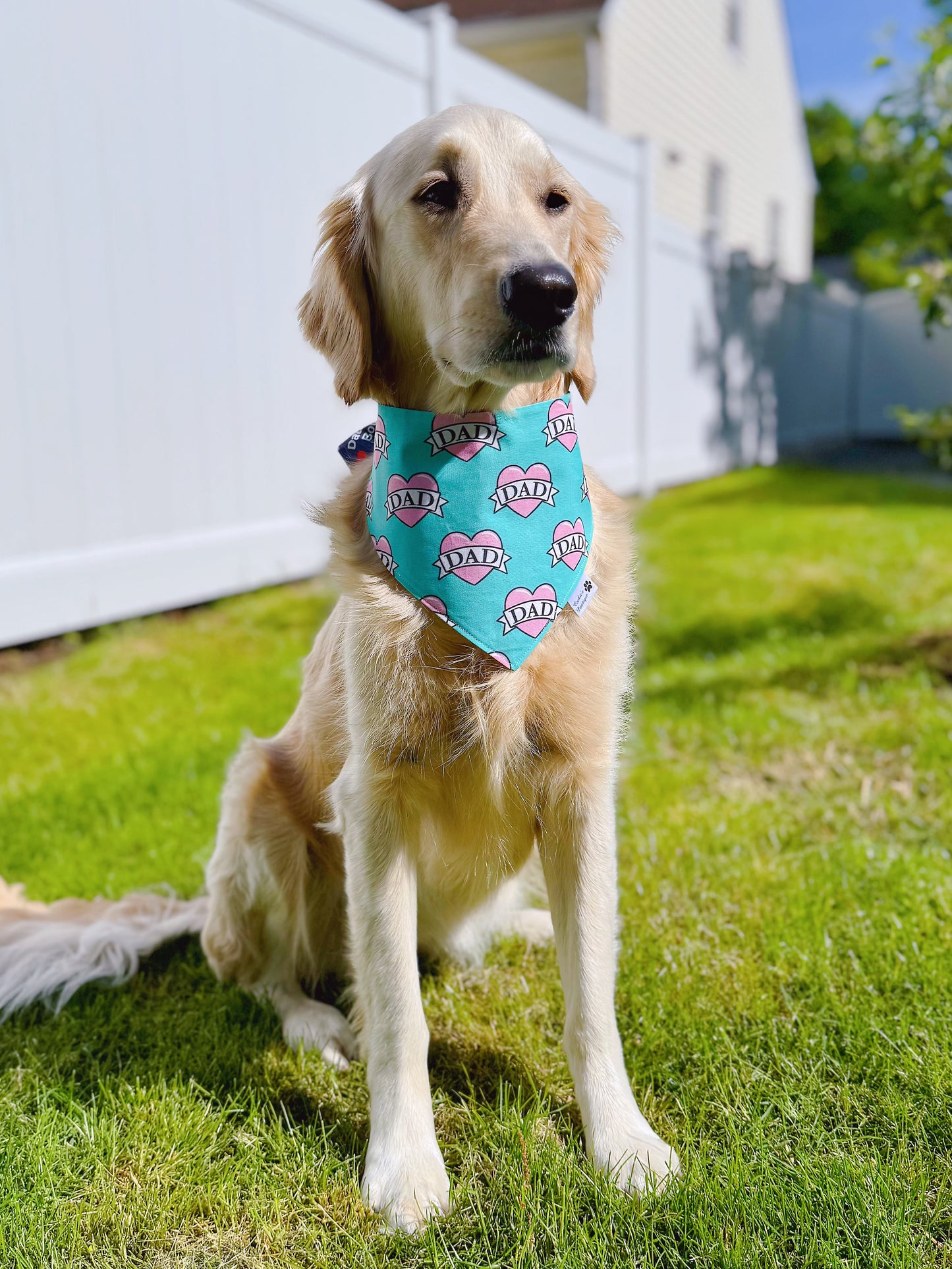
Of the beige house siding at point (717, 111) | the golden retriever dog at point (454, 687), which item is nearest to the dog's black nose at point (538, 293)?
the golden retriever dog at point (454, 687)

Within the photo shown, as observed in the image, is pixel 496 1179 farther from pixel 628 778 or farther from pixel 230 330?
pixel 230 330

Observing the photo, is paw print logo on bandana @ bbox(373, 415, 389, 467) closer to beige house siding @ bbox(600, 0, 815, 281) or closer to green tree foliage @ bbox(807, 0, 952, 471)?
green tree foliage @ bbox(807, 0, 952, 471)

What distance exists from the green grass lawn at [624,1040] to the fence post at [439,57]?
13.1 feet

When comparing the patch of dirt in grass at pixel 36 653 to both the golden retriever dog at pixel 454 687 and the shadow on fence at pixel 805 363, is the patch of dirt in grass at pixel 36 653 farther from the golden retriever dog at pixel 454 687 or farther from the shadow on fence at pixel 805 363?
the shadow on fence at pixel 805 363

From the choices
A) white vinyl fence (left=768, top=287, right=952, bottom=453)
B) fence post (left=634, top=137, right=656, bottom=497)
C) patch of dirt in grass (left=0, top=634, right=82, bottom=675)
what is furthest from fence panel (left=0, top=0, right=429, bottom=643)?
white vinyl fence (left=768, top=287, right=952, bottom=453)

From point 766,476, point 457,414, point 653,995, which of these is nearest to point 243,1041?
point 653,995

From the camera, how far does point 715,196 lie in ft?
48.5

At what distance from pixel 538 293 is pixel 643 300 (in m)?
8.38

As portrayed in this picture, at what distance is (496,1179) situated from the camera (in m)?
1.60

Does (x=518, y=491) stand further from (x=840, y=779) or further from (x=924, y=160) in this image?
(x=924, y=160)

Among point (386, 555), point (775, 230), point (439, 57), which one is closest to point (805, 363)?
point (775, 230)

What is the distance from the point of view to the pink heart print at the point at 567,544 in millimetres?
1729

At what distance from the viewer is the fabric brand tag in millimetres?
1731

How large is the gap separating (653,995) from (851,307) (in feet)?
57.9
